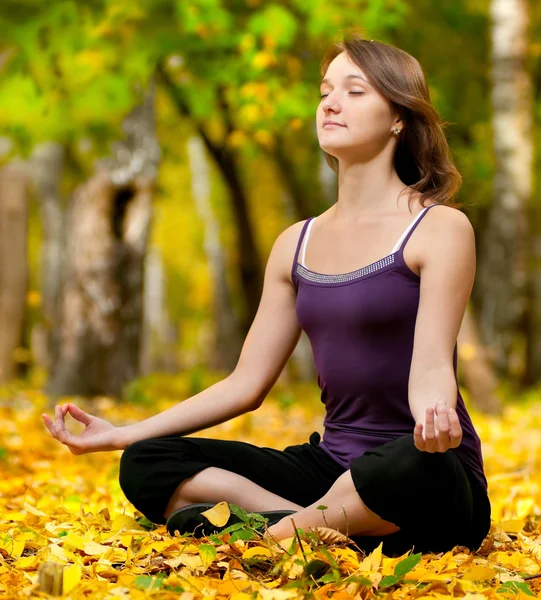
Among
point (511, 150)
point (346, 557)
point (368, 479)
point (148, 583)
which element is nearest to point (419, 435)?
point (368, 479)

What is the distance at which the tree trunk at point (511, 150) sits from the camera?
10.5m

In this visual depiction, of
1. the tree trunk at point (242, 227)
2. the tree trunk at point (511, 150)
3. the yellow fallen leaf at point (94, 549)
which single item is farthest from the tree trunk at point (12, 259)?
the yellow fallen leaf at point (94, 549)

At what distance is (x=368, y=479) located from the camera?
2973 mm

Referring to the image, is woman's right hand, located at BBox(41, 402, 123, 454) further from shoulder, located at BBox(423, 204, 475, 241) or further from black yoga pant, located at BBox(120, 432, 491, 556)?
shoulder, located at BBox(423, 204, 475, 241)

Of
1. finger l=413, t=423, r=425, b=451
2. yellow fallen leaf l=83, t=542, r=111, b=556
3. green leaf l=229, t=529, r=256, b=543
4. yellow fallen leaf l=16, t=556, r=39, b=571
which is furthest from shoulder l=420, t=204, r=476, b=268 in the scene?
yellow fallen leaf l=16, t=556, r=39, b=571

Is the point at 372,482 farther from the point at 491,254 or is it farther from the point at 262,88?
the point at 491,254

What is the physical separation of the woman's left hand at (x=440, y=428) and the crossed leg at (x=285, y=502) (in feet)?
1.17

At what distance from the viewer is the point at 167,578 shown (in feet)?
9.09

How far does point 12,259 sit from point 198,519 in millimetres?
7621

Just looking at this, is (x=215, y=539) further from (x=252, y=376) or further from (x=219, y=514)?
(x=252, y=376)

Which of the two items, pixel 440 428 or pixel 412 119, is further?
pixel 412 119

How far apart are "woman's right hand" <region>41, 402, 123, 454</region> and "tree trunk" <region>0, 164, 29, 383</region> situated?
7.26m

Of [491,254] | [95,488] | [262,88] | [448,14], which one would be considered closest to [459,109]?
[448,14]

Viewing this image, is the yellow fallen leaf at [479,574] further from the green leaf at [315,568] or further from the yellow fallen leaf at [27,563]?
the yellow fallen leaf at [27,563]
